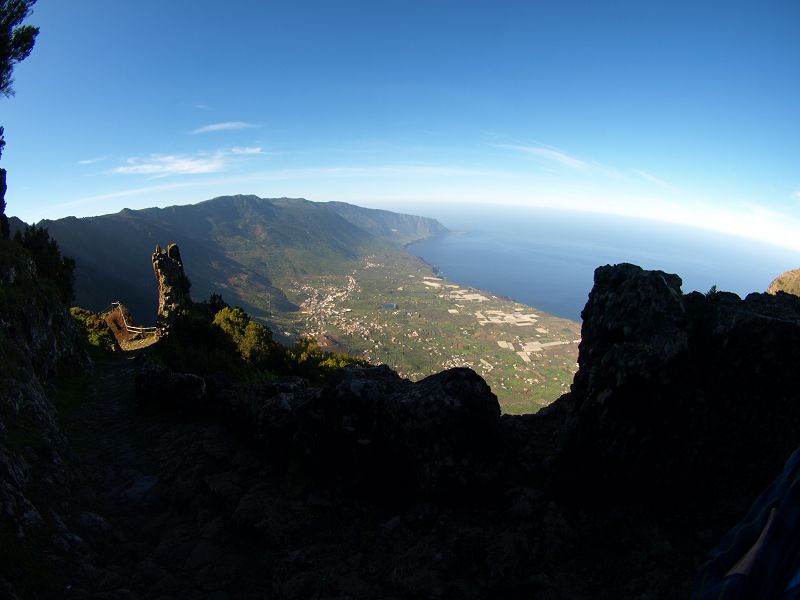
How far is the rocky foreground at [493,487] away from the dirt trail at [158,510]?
0.05m

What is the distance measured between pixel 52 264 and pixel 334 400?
98.6ft

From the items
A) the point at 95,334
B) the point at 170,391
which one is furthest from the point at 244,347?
the point at 95,334

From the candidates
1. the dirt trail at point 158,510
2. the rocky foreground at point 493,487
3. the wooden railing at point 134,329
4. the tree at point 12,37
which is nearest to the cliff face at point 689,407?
the rocky foreground at point 493,487

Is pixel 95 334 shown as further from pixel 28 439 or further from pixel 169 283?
pixel 28 439

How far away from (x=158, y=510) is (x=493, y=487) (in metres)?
7.16

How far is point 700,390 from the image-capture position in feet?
18.7

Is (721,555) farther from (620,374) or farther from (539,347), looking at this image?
(539,347)

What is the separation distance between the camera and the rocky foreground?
5.45 meters

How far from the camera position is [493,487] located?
6719 millimetres

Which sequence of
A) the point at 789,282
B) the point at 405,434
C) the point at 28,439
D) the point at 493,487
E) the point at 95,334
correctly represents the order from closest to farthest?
the point at 493,487, the point at 405,434, the point at 28,439, the point at 789,282, the point at 95,334

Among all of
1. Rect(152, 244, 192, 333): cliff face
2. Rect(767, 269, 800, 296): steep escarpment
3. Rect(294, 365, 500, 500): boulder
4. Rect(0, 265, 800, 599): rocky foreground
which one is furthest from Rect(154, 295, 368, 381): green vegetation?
Rect(767, 269, 800, 296): steep escarpment

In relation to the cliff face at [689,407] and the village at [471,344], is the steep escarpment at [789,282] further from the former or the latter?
the village at [471,344]

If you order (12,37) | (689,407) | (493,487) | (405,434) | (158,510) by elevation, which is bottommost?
(158,510)

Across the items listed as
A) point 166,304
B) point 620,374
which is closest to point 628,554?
point 620,374
